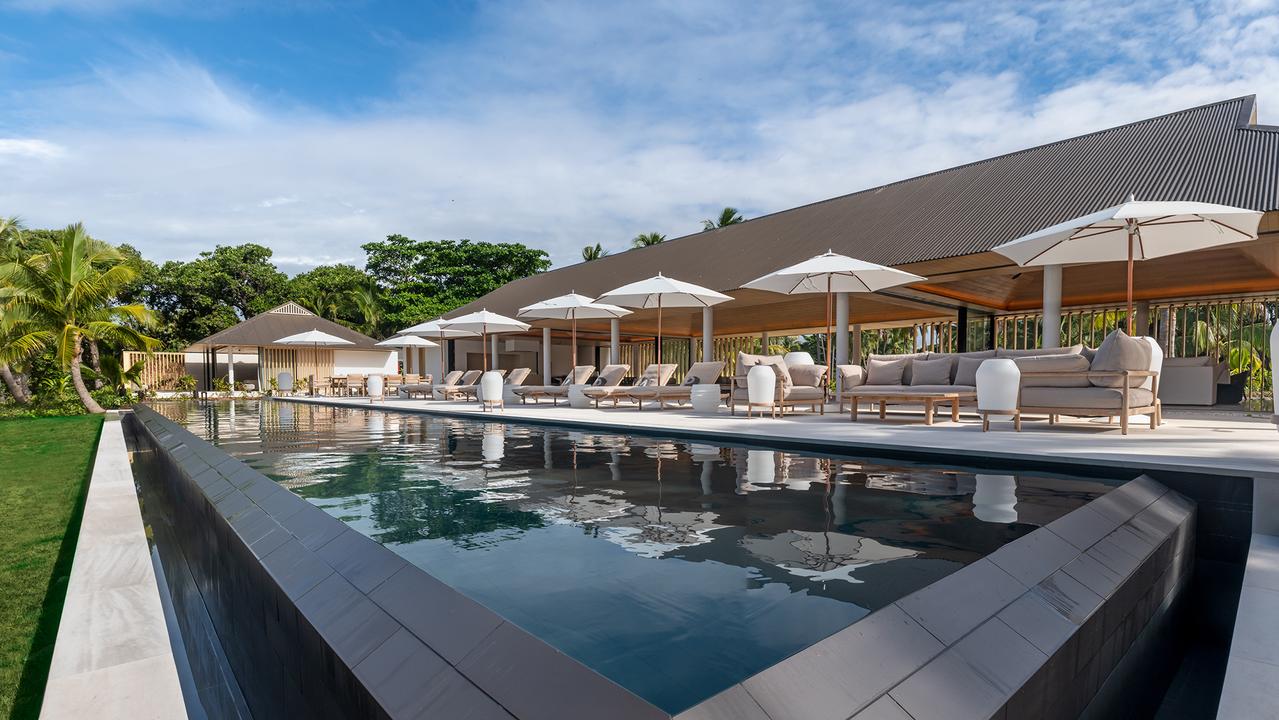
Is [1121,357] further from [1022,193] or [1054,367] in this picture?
[1022,193]

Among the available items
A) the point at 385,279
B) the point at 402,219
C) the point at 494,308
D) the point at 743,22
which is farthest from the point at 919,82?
the point at 385,279

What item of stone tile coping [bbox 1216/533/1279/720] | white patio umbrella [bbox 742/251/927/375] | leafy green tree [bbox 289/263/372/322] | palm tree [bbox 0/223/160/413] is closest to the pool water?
stone tile coping [bbox 1216/533/1279/720]

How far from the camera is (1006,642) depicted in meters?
1.77

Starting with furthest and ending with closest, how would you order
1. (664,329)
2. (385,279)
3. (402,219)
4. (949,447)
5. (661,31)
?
(385,279), (402,219), (664,329), (661,31), (949,447)

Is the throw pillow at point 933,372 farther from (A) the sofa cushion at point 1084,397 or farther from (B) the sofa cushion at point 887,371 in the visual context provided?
(A) the sofa cushion at point 1084,397

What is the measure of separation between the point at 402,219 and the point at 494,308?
19536mm

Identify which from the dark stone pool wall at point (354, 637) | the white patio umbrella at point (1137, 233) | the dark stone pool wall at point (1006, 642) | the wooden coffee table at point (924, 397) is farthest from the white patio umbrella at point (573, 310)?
the dark stone pool wall at point (1006, 642)

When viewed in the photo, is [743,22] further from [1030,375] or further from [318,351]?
[318,351]

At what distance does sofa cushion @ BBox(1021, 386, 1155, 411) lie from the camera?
685 cm

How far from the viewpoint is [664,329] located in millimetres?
23016

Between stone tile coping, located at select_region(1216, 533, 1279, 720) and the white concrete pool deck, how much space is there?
99 cm

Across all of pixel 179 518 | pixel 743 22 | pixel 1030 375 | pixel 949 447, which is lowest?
pixel 179 518

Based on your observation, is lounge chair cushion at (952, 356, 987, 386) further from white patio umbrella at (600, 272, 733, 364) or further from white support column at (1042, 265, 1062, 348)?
white patio umbrella at (600, 272, 733, 364)

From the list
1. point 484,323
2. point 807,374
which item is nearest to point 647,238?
point 484,323
